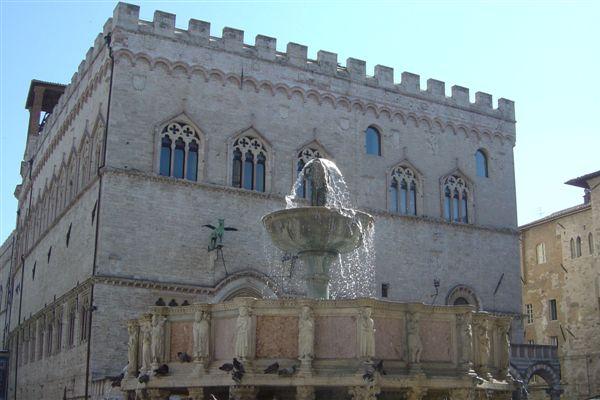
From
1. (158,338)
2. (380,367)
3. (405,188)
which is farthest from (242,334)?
(405,188)

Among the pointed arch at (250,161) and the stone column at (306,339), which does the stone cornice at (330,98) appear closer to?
the pointed arch at (250,161)

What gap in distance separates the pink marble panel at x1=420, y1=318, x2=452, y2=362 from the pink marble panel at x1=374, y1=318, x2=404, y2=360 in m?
0.39

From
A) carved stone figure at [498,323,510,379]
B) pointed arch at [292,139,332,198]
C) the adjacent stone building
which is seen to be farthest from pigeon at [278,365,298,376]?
the adjacent stone building

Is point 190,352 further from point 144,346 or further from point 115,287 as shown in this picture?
point 115,287

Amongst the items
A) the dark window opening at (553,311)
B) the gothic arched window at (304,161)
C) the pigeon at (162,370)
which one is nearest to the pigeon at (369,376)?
the pigeon at (162,370)

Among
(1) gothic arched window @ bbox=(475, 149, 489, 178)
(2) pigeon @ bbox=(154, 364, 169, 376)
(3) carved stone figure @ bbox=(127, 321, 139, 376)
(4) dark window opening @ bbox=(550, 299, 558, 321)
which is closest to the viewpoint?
(2) pigeon @ bbox=(154, 364, 169, 376)

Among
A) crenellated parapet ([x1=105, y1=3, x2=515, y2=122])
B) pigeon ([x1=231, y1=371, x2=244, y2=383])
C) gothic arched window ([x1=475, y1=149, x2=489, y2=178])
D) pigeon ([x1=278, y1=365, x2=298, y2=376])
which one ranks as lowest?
pigeon ([x1=231, y1=371, x2=244, y2=383])

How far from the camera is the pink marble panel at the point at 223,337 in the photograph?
40.2 ft

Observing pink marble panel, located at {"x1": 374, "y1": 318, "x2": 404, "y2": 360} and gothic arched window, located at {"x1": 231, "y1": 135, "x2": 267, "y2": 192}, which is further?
gothic arched window, located at {"x1": 231, "y1": 135, "x2": 267, "y2": 192}

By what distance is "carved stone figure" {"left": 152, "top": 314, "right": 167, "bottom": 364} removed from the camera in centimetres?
1291

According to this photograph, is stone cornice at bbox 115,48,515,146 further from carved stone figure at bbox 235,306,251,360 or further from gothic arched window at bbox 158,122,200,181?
carved stone figure at bbox 235,306,251,360

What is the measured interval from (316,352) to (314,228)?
10.6 feet

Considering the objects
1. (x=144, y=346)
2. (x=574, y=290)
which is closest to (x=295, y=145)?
(x=144, y=346)

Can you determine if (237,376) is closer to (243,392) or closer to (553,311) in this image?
(243,392)
